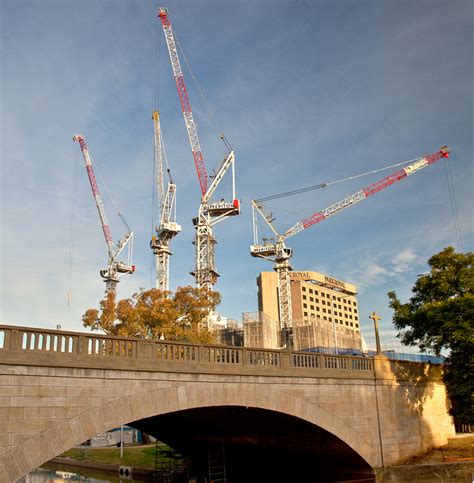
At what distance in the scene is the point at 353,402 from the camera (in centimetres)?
2617

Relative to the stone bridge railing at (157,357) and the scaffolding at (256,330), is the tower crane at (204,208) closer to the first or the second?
the scaffolding at (256,330)

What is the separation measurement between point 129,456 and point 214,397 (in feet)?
108

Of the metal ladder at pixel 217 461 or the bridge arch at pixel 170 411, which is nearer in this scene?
the bridge arch at pixel 170 411

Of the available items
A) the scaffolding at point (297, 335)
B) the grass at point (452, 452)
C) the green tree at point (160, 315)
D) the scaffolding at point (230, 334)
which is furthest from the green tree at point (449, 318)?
the scaffolding at point (230, 334)

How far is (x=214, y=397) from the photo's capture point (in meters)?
20.9

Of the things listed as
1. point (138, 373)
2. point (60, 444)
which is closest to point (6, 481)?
point (60, 444)

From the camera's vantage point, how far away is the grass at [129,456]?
1749 inches

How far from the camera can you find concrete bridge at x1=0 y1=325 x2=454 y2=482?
16.0 m

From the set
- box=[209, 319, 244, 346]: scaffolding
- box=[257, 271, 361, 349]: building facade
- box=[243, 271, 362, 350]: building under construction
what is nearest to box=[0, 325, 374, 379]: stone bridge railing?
box=[243, 271, 362, 350]: building under construction

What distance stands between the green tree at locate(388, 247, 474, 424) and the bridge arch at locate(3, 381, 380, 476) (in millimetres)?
7451

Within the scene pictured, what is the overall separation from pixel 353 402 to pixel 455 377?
8108 mm

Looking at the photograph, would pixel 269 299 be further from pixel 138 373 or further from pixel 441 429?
pixel 138 373

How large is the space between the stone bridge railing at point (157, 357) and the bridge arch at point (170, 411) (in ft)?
2.73

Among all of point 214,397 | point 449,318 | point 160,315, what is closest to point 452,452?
point 449,318
